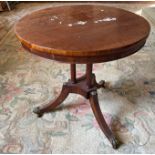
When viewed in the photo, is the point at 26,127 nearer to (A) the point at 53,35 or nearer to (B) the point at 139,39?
(A) the point at 53,35

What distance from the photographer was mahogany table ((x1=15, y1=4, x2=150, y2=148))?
94 cm

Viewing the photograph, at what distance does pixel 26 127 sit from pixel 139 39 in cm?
91

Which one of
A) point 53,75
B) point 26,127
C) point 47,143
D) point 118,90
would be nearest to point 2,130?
point 26,127

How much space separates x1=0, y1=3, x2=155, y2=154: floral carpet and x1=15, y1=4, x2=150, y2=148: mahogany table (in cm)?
11

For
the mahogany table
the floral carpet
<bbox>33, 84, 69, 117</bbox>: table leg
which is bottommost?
the floral carpet

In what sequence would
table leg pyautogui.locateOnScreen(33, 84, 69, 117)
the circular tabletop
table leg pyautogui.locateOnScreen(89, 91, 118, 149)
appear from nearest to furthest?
the circular tabletop < table leg pyautogui.locateOnScreen(89, 91, 118, 149) < table leg pyautogui.locateOnScreen(33, 84, 69, 117)

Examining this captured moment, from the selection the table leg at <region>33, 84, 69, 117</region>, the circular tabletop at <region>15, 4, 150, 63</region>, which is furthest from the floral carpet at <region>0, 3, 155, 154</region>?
the circular tabletop at <region>15, 4, 150, 63</region>

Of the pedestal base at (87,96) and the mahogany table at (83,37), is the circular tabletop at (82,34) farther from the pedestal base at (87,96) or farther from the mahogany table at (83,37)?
the pedestal base at (87,96)

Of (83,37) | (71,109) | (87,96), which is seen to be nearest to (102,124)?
(87,96)

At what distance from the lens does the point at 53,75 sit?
1942 mm

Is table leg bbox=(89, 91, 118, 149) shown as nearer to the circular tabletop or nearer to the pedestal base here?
the pedestal base

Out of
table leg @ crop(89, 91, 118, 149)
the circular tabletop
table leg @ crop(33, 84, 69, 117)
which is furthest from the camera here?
table leg @ crop(33, 84, 69, 117)

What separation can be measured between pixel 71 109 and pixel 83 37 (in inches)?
26.5

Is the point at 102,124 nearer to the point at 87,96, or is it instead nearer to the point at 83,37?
→ the point at 87,96
